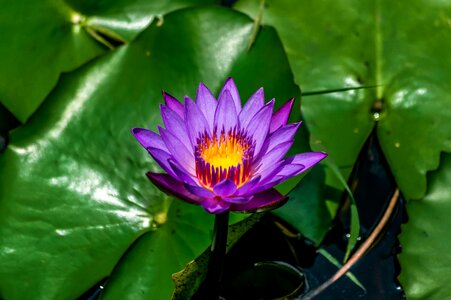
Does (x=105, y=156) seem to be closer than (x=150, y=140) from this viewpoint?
No

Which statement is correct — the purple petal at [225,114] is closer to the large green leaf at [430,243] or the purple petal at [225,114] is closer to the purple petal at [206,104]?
the purple petal at [206,104]

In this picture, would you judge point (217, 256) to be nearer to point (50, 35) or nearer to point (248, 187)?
point (248, 187)

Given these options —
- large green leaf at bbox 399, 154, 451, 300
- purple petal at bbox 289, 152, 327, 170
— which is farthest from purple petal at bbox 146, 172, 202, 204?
large green leaf at bbox 399, 154, 451, 300

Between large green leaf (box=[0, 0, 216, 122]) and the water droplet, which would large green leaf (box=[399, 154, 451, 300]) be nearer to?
the water droplet

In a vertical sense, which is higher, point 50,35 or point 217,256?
point 50,35

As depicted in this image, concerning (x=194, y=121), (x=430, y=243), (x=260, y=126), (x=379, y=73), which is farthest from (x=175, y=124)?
(x=379, y=73)

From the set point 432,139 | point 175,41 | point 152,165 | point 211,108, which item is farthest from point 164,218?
point 432,139

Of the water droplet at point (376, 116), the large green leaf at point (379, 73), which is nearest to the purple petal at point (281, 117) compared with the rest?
the large green leaf at point (379, 73)

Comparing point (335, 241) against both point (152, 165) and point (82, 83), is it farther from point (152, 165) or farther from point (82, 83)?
point (82, 83)
